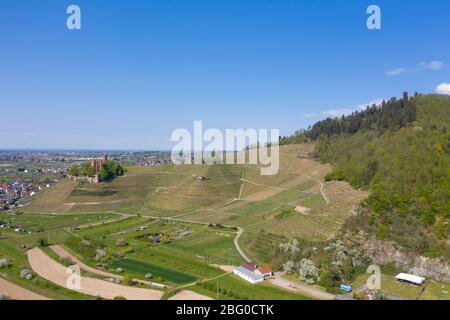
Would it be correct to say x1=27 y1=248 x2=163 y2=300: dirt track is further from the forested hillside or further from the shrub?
the forested hillside

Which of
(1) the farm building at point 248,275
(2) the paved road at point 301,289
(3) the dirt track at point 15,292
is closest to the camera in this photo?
(2) the paved road at point 301,289

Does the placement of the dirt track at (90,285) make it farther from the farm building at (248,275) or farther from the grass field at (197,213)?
the farm building at (248,275)

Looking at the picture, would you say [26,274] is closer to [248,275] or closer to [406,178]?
[248,275]

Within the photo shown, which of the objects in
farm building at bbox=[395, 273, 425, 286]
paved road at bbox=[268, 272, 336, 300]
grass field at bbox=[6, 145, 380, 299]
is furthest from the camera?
grass field at bbox=[6, 145, 380, 299]

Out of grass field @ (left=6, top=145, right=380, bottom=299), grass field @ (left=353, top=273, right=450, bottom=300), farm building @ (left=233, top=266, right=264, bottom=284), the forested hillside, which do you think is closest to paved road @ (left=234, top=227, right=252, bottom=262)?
grass field @ (left=6, top=145, right=380, bottom=299)

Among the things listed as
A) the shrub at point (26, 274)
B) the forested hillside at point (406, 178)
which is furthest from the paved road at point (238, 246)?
the shrub at point (26, 274)

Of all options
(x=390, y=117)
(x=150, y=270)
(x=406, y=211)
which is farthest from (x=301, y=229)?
(x=390, y=117)
